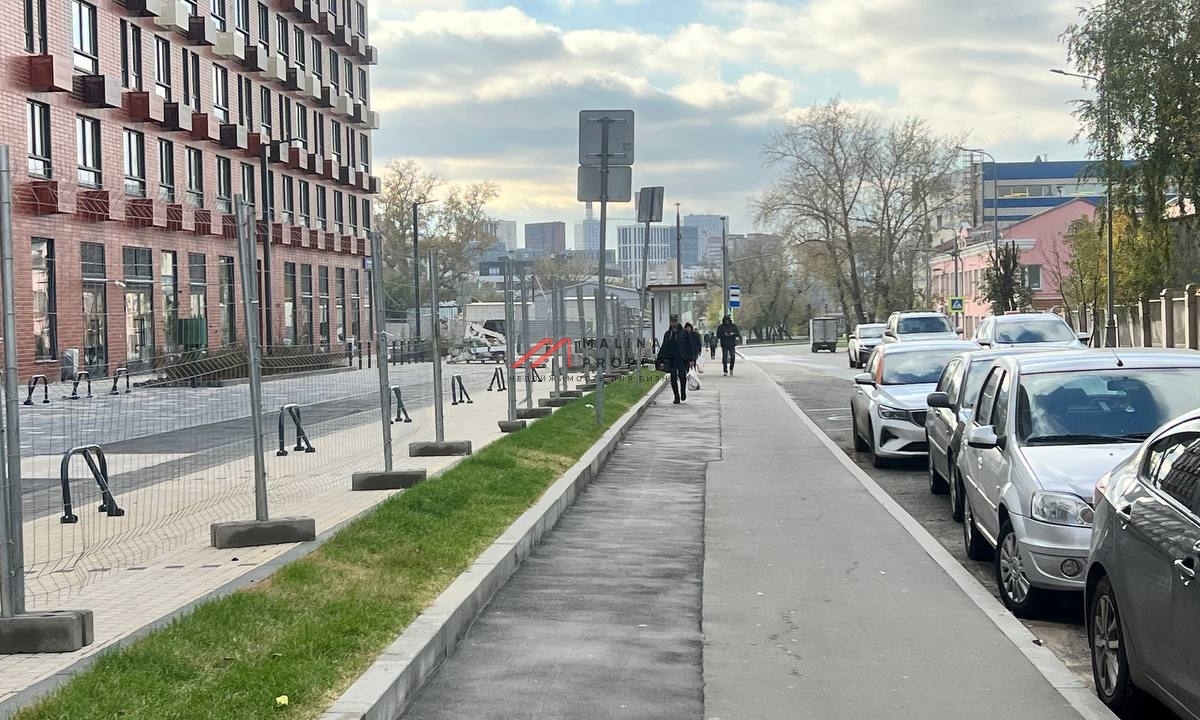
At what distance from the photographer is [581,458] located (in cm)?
1579

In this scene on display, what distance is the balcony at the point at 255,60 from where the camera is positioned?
49.8 metres

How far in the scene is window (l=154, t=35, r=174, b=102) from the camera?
1651 inches

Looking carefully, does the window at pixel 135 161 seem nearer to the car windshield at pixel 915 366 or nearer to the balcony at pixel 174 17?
the balcony at pixel 174 17

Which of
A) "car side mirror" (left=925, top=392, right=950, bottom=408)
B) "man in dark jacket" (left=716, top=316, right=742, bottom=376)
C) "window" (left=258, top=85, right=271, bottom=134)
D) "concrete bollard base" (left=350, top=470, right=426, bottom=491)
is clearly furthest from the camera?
"window" (left=258, top=85, right=271, bottom=134)

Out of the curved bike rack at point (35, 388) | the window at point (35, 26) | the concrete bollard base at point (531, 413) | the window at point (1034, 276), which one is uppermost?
the window at point (35, 26)

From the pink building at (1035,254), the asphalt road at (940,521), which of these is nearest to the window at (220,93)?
the asphalt road at (940,521)

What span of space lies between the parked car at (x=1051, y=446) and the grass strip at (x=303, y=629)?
3.31m

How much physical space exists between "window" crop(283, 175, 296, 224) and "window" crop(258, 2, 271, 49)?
209 inches

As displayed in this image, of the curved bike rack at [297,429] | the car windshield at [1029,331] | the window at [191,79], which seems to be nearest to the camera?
the curved bike rack at [297,429]

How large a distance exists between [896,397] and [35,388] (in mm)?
10190

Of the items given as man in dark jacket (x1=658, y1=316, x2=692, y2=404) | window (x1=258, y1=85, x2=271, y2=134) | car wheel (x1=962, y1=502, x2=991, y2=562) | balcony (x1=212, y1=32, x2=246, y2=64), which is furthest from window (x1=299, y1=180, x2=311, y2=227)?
car wheel (x1=962, y1=502, x2=991, y2=562)

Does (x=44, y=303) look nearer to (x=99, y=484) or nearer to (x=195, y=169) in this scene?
(x=99, y=484)

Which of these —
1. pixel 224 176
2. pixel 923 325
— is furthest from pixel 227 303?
pixel 224 176

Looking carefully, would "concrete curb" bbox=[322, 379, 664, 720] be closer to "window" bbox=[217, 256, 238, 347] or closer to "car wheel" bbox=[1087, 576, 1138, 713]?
"window" bbox=[217, 256, 238, 347]
